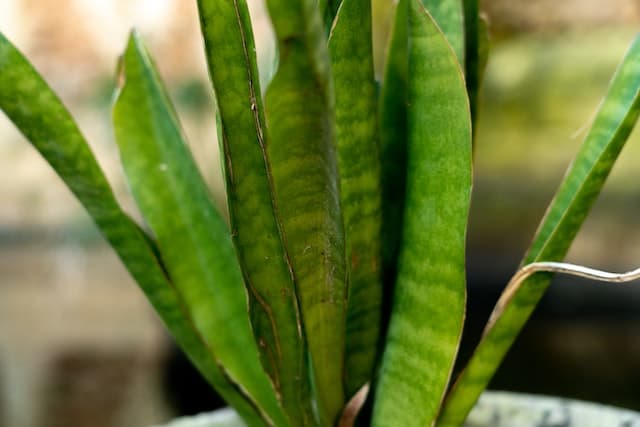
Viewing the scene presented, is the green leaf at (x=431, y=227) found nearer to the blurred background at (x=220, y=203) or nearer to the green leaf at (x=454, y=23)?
the green leaf at (x=454, y=23)

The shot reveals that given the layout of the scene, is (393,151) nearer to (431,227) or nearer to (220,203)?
(431,227)

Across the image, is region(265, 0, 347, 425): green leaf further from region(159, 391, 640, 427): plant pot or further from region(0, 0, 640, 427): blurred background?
region(0, 0, 640, 427): blurred background

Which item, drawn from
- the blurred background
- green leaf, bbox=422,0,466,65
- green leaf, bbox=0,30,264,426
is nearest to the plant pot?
green leaf, bbox=0,30,264,426

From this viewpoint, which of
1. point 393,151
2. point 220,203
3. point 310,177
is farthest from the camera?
point 220,203

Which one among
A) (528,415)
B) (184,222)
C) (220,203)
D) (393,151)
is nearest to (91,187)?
(184,222)

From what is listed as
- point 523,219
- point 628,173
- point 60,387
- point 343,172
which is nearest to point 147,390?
point 60,387

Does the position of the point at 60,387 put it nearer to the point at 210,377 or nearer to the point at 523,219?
the point at 523,219
